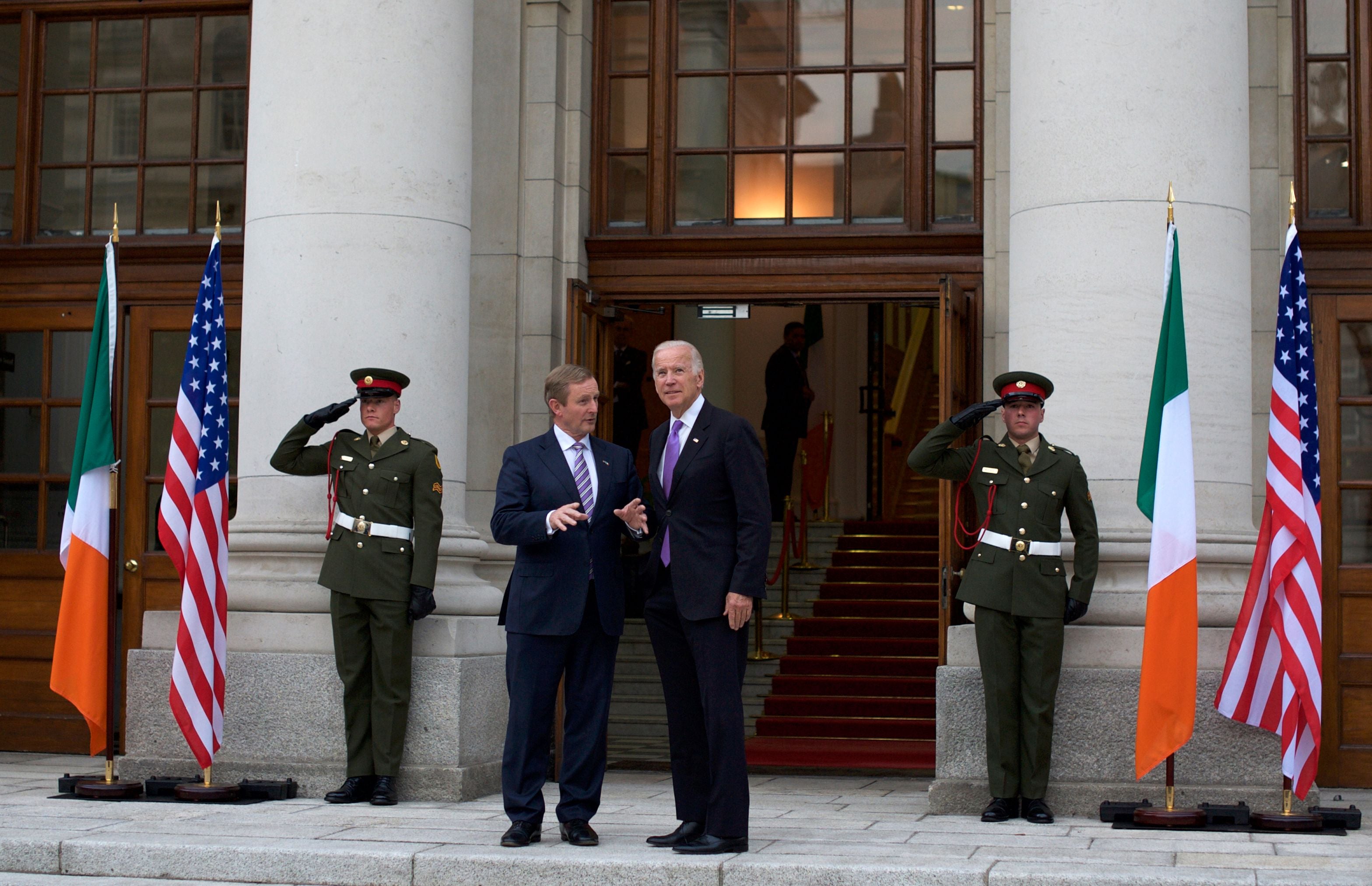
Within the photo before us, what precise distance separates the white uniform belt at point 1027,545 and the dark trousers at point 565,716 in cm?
215

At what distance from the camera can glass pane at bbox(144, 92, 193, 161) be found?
1123 cm

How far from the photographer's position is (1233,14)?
28.9ft

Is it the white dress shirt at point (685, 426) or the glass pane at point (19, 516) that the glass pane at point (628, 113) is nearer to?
the white dress shirt at point (685, 426)

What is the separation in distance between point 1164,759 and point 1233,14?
388 cm

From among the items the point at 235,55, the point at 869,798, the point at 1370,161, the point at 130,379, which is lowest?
the point at 869,798

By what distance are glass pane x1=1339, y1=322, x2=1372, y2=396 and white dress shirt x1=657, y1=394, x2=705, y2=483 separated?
460 cm

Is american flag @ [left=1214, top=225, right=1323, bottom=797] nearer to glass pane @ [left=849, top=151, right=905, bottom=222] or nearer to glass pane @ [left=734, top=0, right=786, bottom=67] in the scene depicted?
glass pane @ [left=849, top=151, right=905, bottom=222]

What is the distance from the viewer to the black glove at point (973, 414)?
8047 mm

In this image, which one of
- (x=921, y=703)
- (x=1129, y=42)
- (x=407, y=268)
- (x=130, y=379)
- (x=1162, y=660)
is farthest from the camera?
(x=921, y=703)

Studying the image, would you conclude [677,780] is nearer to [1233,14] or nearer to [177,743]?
[177,743]

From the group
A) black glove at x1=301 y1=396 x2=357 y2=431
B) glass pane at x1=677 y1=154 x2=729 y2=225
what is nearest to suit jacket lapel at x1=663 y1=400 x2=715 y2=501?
black glove at x1=301 y1=396 x2=357 y2=431

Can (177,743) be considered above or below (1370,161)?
below

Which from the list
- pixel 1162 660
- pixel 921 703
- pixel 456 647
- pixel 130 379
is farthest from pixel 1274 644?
pixel 130 379

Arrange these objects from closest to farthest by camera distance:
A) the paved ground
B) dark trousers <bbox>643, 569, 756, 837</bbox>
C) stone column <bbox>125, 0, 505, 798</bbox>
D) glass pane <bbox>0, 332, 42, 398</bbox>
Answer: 1. the paved ground
2. dark trousers <bbox>643, 569, 756, 837</bbox>
3. stone column <bbox>125, 0, 505, 798</bbox>
4. glass pane <bbox>0, 332, 42, 398</bbox>
